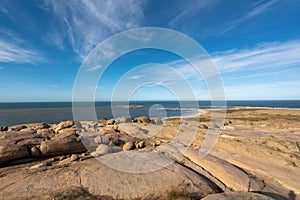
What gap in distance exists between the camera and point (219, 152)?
10820mm

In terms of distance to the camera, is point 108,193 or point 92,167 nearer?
point 108,193

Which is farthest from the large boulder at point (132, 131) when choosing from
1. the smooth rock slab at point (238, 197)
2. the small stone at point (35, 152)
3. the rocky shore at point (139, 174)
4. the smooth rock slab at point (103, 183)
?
the smooth rock slab at point (238, 197)

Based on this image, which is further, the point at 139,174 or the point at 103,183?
the point at 139,174

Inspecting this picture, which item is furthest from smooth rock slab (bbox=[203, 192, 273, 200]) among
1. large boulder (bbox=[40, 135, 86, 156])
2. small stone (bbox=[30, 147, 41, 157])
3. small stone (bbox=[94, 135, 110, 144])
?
small stone (bbox=[30, 147, 41, 157])

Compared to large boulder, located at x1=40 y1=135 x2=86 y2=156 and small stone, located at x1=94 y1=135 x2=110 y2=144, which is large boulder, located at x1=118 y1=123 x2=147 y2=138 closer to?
small stone, located at x1=94 y1=135 x2=110 y2=144

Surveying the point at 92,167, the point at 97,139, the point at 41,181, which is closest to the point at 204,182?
the point at 92,167

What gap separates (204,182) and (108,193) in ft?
11.1

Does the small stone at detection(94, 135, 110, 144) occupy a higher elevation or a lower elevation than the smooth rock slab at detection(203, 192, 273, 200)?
higher

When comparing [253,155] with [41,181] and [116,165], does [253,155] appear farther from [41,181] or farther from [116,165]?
[41,181]

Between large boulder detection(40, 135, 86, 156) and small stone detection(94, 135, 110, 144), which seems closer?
large boulder detection(40, 135, 86, 156)

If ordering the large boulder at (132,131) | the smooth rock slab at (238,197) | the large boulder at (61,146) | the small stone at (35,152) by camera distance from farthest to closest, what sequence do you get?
the large boulder at (132,131) → the large boulder at (61,146) → the small stone at (35,152) → the smooth rock slab at (238,197)

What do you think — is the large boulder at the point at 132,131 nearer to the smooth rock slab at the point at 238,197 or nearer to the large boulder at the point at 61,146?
the large boulder at the point at 61,146

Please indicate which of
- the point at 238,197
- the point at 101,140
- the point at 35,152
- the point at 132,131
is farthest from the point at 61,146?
the point at 238,197

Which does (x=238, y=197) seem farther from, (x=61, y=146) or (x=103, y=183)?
(x=61, y=146)
